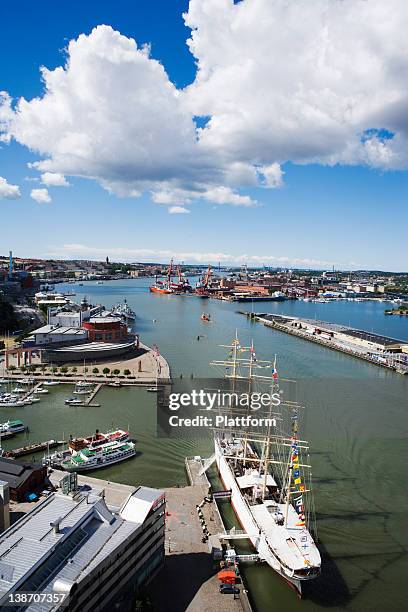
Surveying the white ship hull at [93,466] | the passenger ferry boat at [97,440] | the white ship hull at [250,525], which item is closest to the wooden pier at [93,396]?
the passenger ferry boat at [97,440]

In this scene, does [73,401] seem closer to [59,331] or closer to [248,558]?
[59,331]

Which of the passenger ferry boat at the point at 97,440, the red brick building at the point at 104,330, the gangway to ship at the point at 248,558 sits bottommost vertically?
the gangway to ship at the point at 248,558

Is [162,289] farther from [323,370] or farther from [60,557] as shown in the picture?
[60,557]

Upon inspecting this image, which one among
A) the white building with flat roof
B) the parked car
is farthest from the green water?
the white building with flat roof

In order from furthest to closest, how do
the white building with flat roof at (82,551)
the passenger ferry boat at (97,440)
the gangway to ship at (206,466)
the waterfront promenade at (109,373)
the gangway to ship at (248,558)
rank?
1. the waterfront promenade at (109,373)
2. the passenger ferry boat at (97,440)
3. the gangway to ship at (206,466)
4. the gangway to ship at (248,558)
5. the white building with flat roof at (82,551)

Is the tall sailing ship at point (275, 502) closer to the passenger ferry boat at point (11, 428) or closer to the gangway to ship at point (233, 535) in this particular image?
the gangway to ship at point (233, 535)

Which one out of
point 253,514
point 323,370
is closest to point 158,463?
point 253,514
